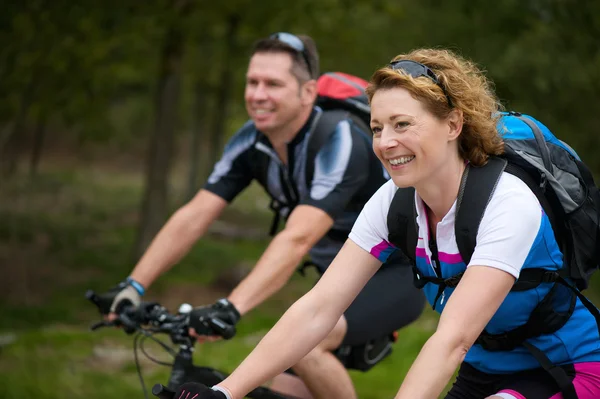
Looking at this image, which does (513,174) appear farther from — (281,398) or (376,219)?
(281,398)

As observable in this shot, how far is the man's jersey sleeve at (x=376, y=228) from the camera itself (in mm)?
2867

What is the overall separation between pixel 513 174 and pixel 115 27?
1010 cm

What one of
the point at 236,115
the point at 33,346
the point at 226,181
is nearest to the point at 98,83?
the point at 236,115

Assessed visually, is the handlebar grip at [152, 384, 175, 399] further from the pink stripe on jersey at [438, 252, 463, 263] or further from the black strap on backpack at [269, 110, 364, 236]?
the black strap on backpack at [269, 110, 364, 236]

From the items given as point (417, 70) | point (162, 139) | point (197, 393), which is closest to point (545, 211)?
point (417, 70)

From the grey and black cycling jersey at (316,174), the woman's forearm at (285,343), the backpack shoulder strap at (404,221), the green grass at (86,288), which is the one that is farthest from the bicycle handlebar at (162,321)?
the green grass at (86,288)

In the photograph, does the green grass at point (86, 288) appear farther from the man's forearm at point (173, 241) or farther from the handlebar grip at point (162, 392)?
the handlebar grip at point (162, 392)

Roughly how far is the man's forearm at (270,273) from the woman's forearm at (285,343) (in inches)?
33.9

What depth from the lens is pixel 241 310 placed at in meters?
3.67

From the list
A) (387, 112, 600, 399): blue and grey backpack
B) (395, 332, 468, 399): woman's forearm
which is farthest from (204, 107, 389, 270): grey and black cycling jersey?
(395, 332, 468, 399): woman's forearm

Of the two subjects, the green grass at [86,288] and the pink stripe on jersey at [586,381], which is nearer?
the pink stripe on jersey at [586,381]

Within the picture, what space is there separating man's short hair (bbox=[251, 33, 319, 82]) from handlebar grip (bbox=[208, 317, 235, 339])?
1.44 metres

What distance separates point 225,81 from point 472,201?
15.4m

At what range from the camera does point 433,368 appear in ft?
8.05
